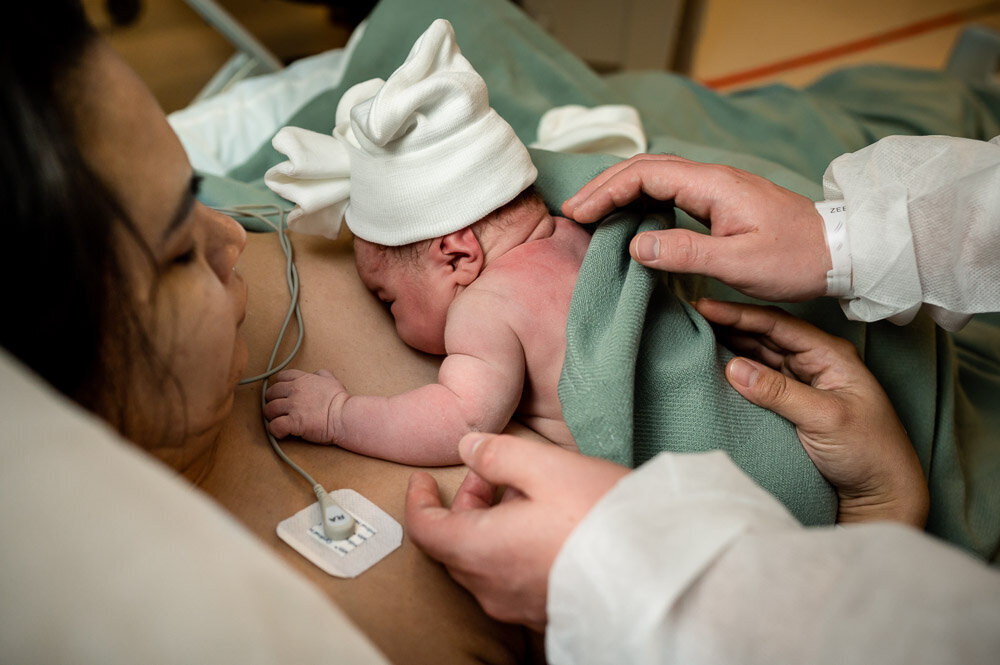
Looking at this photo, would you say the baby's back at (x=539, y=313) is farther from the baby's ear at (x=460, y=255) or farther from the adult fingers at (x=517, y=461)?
the adult fingers at (x=517, y=461)

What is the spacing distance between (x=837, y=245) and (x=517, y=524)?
21.0 inches

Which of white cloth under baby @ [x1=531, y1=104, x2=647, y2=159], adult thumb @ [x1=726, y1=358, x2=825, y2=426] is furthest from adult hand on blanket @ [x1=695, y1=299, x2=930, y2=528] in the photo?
white cloth under baby @ [x1=531, y1=104, x2=647, y2=159]

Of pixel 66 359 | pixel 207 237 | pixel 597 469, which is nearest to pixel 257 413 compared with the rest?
pixel 207 237

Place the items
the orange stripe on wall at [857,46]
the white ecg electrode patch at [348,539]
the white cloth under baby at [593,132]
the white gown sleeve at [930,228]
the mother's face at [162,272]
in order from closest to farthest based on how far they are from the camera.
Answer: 1. the mother's face at [162,272]
2. the white ecg electrode patch at [348,539]
3. the white gown sleeve at [930,228]
4. the white cloth under baby at [593,132]
5. the orange stripe on wall at [857,46]

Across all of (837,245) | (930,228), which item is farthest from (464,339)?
(930,228)

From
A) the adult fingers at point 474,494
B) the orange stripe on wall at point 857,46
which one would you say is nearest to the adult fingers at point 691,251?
the adult fingers at point 474,494

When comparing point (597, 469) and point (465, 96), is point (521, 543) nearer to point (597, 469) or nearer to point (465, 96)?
point (597, 469)

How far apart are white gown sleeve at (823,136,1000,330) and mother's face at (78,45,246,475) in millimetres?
719

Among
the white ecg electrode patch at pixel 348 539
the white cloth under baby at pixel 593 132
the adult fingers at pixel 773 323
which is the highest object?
the white cloth under baby at pixel 593 132

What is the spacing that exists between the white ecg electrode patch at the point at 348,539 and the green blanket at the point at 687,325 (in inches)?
9.1

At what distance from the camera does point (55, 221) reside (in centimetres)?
51

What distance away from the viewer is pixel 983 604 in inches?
17.7

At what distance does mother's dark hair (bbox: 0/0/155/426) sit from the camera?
1.64 feet

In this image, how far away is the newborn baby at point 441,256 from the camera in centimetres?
88
